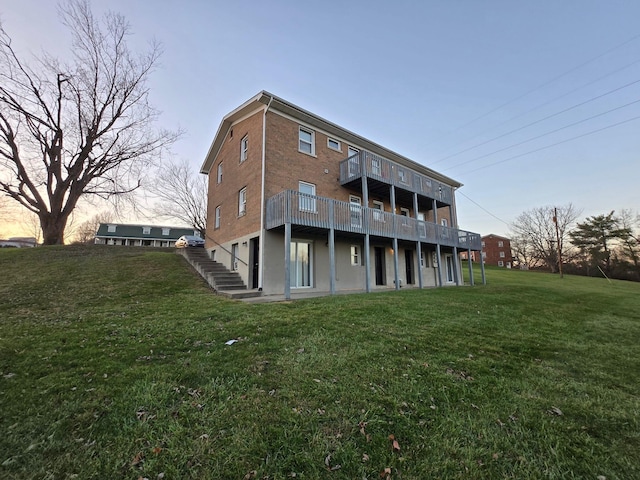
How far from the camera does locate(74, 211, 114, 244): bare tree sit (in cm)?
5177

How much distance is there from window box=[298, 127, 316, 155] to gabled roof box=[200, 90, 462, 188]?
1.45 feet

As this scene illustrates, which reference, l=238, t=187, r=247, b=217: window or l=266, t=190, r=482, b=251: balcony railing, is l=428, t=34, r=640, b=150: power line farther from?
l=238, t=187, r=247, b=217: window

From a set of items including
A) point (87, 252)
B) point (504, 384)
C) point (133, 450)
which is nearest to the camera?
point (133, 450)

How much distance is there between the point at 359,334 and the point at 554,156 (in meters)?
21.2

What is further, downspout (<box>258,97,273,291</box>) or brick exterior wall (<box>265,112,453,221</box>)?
brick exterior wall (<box>265,112,453,221</box>)

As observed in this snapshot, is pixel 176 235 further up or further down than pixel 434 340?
further up

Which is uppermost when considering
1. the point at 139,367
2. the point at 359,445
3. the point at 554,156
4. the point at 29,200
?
the point at 554,156

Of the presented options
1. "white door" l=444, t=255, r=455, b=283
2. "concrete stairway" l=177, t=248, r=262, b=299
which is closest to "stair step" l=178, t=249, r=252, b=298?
"concrete stairway" l=177, t=248, r=262, b=299

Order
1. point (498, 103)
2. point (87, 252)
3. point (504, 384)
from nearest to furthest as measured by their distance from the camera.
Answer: point (504, 384)
point (87, 252)
point (498, 103)

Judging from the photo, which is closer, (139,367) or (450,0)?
(139,367)

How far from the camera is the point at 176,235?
46531mm

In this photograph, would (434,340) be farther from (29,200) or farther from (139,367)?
(29,200)

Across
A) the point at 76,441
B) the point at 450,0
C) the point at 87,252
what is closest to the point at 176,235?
the point at 87,252

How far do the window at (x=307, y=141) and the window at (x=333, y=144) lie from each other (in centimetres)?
109
